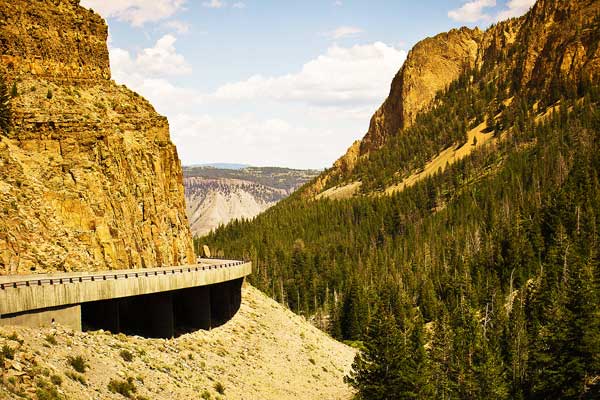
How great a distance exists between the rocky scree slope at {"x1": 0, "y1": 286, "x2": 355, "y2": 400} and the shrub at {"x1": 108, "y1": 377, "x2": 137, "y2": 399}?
49 mm

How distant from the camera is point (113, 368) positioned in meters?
31.8

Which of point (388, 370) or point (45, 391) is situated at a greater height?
point (45, 391)

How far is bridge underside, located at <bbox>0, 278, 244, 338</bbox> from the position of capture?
33.8 meters

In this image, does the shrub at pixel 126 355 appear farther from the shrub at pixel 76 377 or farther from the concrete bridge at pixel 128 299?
the shrub at pixel 76 377

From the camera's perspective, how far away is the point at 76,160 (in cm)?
4609

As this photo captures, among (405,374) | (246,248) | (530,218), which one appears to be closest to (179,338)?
(405,374)

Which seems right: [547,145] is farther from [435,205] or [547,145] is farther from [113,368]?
[113,368]

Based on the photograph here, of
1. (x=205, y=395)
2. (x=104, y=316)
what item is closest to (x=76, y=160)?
(x=104, y=316)

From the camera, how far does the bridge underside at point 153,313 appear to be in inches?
1331

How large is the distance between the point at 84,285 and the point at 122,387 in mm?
7775

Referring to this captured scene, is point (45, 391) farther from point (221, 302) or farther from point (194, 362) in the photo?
point (221, 302)

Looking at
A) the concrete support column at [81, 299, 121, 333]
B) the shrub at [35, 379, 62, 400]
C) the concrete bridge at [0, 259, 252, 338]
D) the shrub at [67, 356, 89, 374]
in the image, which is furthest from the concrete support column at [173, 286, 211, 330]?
the shrub at [35, 379, 62, 400]

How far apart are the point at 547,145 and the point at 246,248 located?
221 feet

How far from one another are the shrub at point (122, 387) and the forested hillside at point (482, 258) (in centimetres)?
1835
